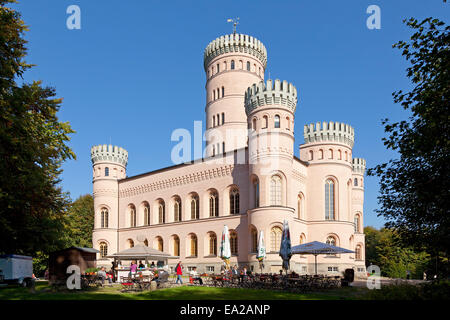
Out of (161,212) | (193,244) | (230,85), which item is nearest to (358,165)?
(230,85)

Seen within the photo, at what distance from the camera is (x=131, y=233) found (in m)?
47.6

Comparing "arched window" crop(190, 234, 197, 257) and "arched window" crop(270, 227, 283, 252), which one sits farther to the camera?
"arched window" crop(190, 234, 197, 257)

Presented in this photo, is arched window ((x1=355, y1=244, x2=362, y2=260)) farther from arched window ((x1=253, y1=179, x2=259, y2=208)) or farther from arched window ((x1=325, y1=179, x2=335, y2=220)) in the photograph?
arched window ((x1=253, y1=179, x2=259, y2=208))

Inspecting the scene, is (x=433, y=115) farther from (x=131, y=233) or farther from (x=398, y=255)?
(x=131, y=233)

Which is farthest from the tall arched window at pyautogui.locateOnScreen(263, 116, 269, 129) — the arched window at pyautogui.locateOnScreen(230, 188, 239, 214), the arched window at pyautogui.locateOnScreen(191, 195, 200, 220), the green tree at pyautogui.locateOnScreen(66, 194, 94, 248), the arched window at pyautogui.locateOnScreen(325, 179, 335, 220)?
the green tree at pyautogui.locateOnScreen(66, 194, 94, 248)

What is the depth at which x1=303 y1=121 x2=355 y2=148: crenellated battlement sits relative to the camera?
41031mm

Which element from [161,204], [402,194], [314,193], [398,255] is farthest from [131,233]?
[402,194]

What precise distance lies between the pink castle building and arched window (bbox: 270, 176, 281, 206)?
8 centimetres

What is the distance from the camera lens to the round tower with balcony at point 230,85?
46156 millimetres

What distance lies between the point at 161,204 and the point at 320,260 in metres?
17.5

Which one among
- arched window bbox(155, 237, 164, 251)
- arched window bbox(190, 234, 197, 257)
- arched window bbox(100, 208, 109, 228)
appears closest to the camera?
arched window bbox(190, 234, 197, 257)
